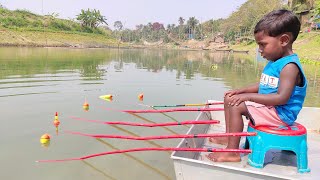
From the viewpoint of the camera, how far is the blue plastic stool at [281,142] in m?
3.52

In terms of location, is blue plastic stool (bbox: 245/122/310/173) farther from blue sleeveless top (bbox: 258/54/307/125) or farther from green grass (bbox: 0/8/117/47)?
green grass (bbox: 0/8/117/47)

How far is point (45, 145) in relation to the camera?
5.50m

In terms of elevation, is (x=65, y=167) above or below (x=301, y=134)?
below

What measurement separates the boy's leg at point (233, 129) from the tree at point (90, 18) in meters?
79.4

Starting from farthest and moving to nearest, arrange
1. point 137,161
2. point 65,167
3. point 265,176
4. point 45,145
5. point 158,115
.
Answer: point 158,115 < point 45,145 < point 137,161 < point 65,167 < point 265,176

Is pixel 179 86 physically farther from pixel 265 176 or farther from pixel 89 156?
pixel 265 176

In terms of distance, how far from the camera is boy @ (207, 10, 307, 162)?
11.4 ft

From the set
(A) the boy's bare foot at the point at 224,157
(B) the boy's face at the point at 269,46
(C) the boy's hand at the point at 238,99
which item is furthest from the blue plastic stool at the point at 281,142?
(B) the boy's face at the point at 269,46

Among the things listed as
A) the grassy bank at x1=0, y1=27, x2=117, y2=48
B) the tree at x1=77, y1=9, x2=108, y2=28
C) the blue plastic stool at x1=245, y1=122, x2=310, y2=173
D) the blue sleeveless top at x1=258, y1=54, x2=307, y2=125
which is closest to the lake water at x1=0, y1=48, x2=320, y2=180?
the blue plastic stool at x1=245, y1=122, x2=310, y2=173

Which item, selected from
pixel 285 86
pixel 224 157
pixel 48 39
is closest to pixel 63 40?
pixel 48 39

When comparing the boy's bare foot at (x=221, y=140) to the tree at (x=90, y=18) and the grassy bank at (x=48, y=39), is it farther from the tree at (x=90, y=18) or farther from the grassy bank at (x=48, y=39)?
the tree at (x=90, y=18)

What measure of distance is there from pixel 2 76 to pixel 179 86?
7.68m

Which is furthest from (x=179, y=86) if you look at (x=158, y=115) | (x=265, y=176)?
(x=265, y=176)

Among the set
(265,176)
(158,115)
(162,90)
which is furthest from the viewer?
(162,90)
